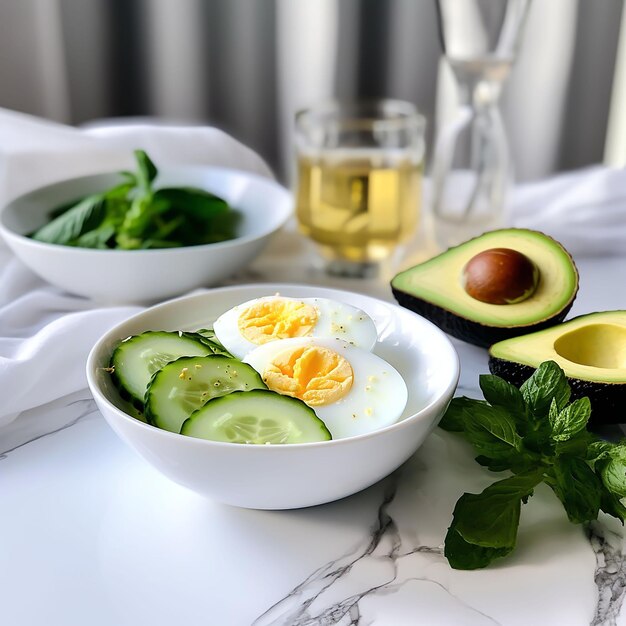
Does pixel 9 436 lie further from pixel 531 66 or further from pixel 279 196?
pixel 531 66

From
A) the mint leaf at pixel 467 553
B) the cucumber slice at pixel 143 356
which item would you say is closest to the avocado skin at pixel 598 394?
the mint leaf at pixel 467 553

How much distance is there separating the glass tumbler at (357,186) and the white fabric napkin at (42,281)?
0.26 metres

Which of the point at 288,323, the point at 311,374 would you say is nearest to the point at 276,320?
the point at 288,323

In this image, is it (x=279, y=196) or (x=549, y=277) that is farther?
(x=279, y=196)

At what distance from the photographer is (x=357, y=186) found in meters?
1.37

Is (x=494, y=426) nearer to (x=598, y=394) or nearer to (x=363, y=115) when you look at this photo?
(x=598, y=394)

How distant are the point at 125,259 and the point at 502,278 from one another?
1.71 feet

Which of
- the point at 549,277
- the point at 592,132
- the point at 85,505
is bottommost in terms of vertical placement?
the point at 592,132

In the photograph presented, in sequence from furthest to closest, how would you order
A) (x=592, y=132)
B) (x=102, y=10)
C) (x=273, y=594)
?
(x=592, y=132) < (x=102, y=10) < (x=273, y=594)

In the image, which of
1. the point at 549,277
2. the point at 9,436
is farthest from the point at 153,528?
the point at 549,277

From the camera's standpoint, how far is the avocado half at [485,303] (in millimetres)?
1066

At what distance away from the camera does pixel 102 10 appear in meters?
2.51

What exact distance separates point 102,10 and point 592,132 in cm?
154

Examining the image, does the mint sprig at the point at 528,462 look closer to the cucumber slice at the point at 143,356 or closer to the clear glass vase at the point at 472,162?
the cucumber slice at the point at 143,356
